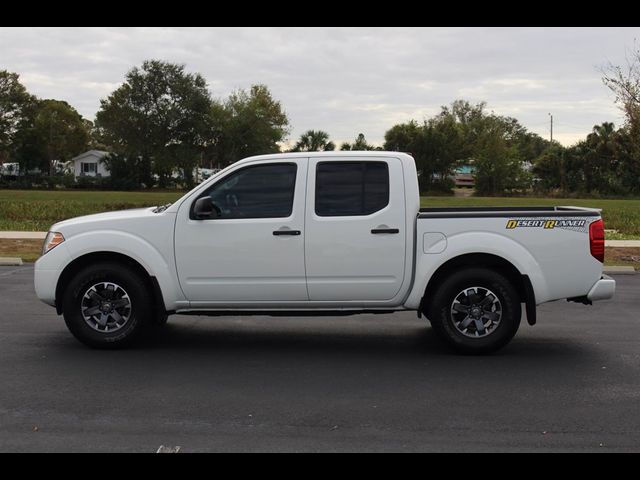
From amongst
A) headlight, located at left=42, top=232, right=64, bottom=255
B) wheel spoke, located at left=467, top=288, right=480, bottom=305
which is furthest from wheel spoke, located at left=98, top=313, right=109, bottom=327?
wheel spoke, located at left=467, top=288, right=480, bottom=305

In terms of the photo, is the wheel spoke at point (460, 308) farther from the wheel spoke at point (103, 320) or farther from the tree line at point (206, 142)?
the tree line at point (206, 142)

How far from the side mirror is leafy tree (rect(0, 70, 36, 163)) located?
77.1 m

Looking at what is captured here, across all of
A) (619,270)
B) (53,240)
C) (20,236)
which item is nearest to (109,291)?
(53,240)

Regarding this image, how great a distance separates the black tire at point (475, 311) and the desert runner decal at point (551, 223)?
53 centimetres

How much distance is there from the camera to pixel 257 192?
7.62 meters

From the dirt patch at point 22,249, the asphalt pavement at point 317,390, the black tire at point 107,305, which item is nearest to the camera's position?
the asphalt pavement at point 317,390

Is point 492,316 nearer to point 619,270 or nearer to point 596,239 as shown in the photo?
point 596,239

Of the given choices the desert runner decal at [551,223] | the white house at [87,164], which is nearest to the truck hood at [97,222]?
the desert runner decal at [551,223]

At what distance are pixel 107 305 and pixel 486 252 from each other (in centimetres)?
380

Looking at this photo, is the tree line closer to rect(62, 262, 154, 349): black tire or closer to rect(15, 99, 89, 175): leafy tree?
rect(15, 99, 89, 175): leafy tree

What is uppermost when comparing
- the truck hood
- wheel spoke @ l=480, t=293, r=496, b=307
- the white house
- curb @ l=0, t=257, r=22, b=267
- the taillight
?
the white house

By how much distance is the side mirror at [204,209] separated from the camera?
7438mm

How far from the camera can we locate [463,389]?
6332mm

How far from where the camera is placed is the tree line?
63438mm
